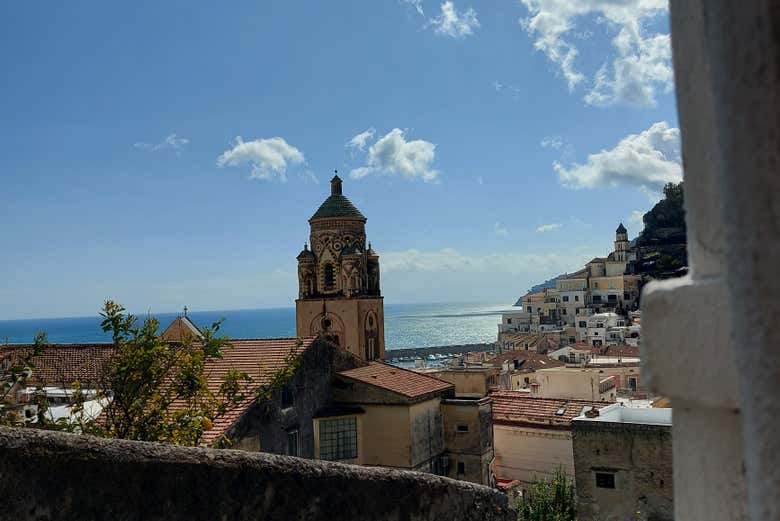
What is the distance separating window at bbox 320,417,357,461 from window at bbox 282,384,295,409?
1.60 m

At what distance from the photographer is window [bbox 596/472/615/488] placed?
16.8 meters

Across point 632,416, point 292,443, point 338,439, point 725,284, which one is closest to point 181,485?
point 725,284

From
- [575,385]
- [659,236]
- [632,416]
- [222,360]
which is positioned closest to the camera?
[222,360]

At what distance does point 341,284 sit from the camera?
35.3m

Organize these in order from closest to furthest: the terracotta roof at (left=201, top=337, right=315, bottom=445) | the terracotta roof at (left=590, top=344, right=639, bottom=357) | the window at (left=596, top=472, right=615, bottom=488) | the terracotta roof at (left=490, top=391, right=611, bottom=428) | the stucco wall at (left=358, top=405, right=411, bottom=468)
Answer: the window at (left=596, top=472, right=615, bottom=488), the terracotta roof at (left=201, top=337, right=315, bottom=445), the stucco wall at (left=358, top=405, right=411, bottom=468), the terracotta roof at (left=490, top=391, right=611, bottom=428), the terracotta roof at (left=590, top=344, right=639, bottom=357)

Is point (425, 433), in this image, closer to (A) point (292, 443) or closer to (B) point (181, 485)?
(A) point (292, 443)

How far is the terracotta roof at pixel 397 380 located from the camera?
20569 millimetres

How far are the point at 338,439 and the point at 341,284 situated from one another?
53.3ft

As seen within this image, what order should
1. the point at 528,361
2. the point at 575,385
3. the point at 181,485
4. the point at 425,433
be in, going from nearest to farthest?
the point at 181,485
the point at 425,433
the point at 575,385
the point at 528,361

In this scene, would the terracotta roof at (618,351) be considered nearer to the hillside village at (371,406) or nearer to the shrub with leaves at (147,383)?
the hillside village at (371,406)

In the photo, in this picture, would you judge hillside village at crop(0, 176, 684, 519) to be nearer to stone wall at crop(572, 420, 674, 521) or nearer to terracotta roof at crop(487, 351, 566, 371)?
stone wall at crop(572, 420, 674, 521)

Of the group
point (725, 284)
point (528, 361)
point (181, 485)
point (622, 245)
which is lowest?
point (528, 361)

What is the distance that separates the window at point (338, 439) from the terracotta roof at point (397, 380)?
1409 millimetres

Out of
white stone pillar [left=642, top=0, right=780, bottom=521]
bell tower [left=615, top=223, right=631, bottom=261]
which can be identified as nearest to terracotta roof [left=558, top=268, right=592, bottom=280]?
bell tower [left=615, top=223, right=631, bottom=261]
